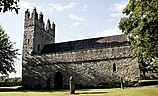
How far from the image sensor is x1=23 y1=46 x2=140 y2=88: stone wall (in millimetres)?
32875

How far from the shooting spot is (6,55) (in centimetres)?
4091

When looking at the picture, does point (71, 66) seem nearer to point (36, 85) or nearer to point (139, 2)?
point (36, 85)

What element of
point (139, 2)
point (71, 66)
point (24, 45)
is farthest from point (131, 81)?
point (24, 45)

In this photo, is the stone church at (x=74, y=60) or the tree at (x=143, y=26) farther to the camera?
the stone church at (x=74, y=60)

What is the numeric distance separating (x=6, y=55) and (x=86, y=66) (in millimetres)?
15534

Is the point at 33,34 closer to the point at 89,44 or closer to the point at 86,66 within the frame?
the point at 89,44

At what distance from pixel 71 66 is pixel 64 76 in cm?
197

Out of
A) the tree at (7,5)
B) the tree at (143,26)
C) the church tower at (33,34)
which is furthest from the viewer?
the church tower at (33,34)

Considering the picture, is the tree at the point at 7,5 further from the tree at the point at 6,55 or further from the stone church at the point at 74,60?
the tree at the point at 6,55

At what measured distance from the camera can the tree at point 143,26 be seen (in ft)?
65.8

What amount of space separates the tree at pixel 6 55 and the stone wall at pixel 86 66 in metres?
3.83

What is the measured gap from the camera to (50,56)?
125ft

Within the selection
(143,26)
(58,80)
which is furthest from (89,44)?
(143,26)

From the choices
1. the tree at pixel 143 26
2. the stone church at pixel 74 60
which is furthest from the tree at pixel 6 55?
the tree at pixel 143 26
